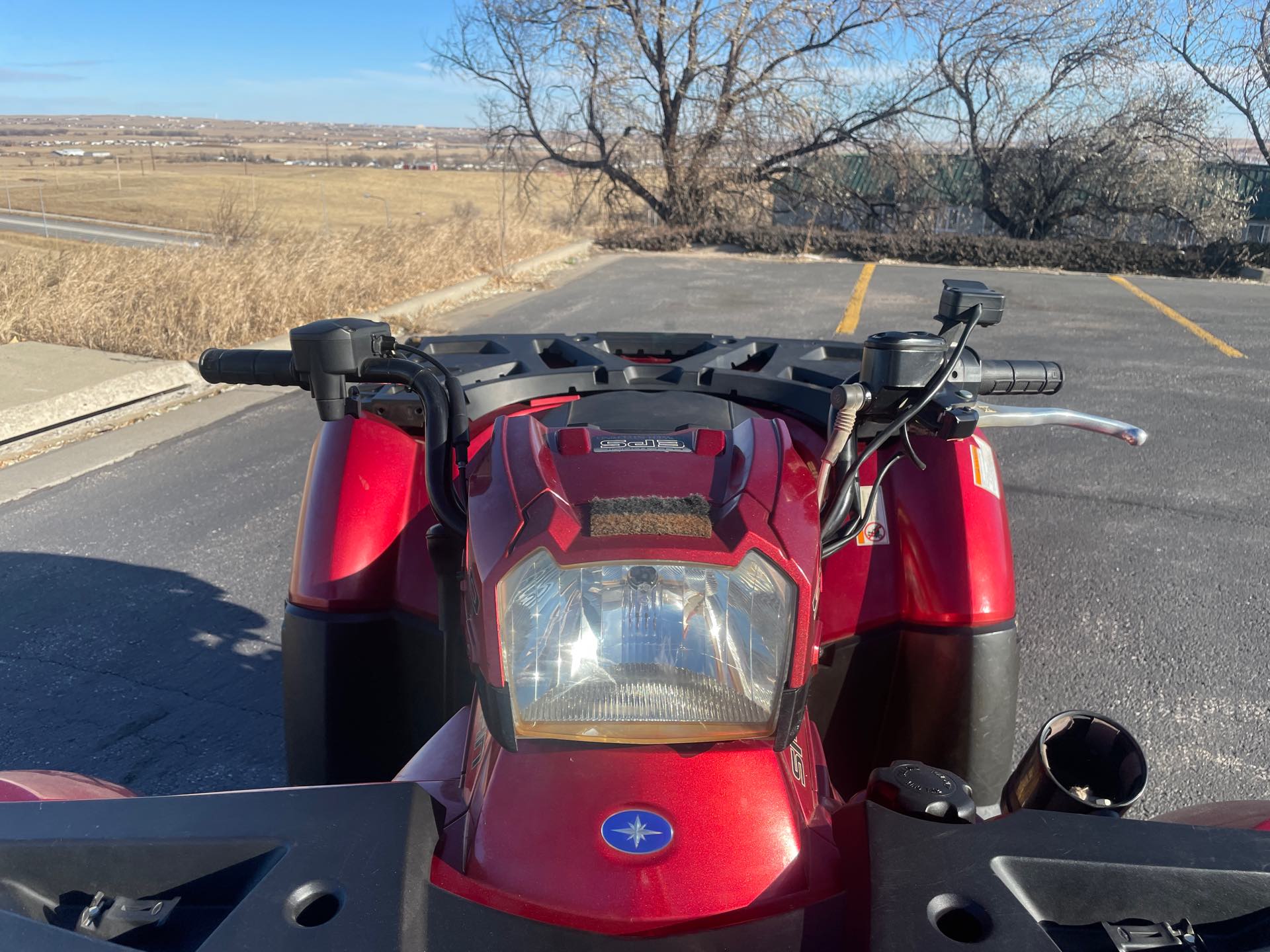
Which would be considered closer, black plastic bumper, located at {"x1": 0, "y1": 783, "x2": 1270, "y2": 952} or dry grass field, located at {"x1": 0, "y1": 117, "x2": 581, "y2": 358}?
black plastic bumper, located at {"x1": 0, "y1": 783, "x2": 1270, "y2": 952}

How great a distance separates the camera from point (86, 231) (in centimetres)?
2177

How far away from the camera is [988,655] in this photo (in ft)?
6.95

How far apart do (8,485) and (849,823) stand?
545cm

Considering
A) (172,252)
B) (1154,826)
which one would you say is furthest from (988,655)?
(172,252)

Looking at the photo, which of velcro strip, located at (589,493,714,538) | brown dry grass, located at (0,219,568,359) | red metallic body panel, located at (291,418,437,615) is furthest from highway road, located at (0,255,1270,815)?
velcro strip, located at (589,493,714,538)

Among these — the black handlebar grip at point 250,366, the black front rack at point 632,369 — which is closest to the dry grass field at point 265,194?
the black front rack at point 632,369

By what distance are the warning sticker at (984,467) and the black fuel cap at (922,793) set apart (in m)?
0.95

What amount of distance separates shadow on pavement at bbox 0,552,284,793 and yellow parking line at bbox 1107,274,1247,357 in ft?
28.2

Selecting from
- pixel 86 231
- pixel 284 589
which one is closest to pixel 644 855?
pixel 284 589

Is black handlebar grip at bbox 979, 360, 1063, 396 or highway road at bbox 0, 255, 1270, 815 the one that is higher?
black handlebar grip at bbox 979, 360, 1063, 396

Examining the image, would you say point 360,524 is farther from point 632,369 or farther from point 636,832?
point 636,832

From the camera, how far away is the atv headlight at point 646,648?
1.23 meters

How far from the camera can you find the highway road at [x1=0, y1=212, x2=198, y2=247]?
19.0 metres

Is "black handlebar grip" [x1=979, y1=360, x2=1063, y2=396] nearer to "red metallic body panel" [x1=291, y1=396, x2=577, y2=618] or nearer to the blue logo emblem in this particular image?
"red metallic body panel" [x1=291, y1=396, x2=577, y2=618]
